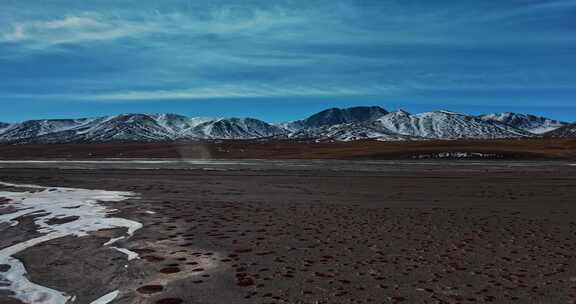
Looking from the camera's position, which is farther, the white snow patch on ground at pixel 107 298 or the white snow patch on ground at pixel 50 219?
the white snow patch on ground at pixel 50 219

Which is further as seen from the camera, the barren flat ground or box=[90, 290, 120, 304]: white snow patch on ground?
the barren flat ground

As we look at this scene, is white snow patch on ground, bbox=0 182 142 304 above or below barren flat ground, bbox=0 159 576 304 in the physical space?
above

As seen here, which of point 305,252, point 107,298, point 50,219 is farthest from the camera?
point 50,219

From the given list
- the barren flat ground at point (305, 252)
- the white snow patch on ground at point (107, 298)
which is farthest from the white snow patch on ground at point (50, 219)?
the barren flat ground at point (305, 252)

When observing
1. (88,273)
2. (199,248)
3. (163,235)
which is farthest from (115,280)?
(163,235)

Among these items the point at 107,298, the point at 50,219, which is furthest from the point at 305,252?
the point at 50,219

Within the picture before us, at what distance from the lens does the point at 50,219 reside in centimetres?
1897

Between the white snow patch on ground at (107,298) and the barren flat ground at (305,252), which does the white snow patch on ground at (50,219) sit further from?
the barren flat ground at (305,252)

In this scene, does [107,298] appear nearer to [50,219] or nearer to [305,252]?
[305,252]

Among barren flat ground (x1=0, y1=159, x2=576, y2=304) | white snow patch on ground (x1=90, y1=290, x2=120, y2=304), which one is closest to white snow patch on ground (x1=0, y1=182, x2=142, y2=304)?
white snow patch on ground (x1=90, y1=290, x2=120, y2=304)

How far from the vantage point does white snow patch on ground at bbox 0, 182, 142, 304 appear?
9680 millimetres

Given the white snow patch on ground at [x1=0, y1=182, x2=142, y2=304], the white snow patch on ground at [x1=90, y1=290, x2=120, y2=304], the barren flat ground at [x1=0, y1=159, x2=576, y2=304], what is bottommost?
the barren flat ground at [x1=0, y1=159, x2=576, y2=304]

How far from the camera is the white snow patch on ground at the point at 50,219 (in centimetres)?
968

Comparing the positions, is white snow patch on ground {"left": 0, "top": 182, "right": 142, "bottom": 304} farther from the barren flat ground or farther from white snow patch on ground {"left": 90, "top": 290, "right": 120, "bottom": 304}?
the barren flat ground
